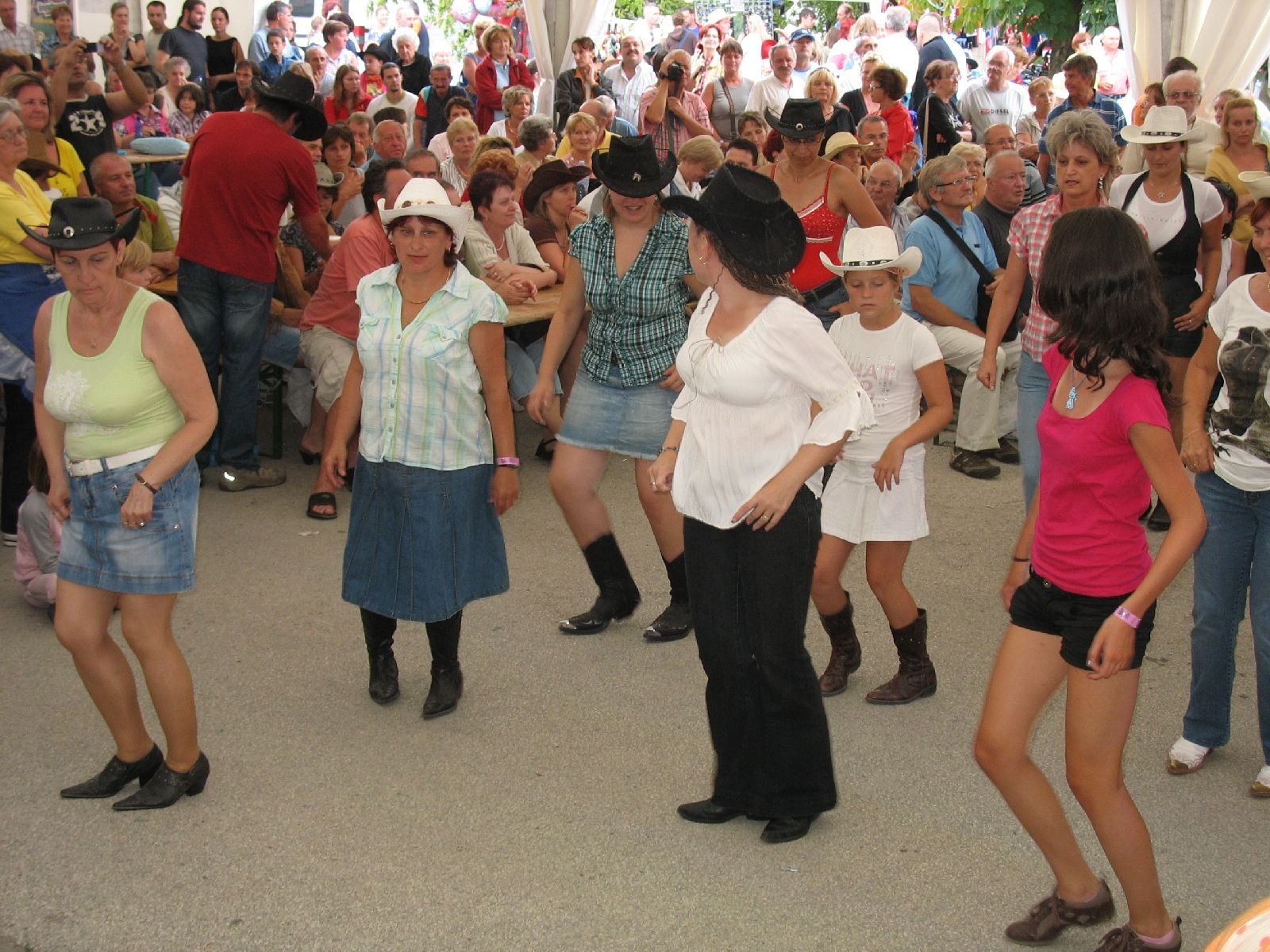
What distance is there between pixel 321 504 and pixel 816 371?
153 inches

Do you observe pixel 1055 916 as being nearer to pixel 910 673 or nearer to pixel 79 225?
pixel 910 673

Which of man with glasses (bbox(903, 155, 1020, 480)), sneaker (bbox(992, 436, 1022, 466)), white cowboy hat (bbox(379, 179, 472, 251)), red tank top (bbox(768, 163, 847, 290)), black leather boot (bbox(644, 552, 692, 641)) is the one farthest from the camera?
sneaker (bbox(992, 436, 1022, 466))

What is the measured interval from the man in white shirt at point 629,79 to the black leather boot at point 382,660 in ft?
33.2

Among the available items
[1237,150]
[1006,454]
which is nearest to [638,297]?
[1006,454]

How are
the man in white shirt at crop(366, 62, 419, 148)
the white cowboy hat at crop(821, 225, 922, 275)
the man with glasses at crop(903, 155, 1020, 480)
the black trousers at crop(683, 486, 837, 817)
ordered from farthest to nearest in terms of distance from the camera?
the man in white shirt at crop(366, 62, 419, 148), the man with glasses at crop(903, 155, 1020, 480), the white cowboy hat at crop(821, 225, 922, 275), the black trousers at crop(683, 486, 837, 817)

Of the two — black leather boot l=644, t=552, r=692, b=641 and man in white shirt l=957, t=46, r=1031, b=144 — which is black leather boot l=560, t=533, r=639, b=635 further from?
man in white shirt l=957, t=46, r=1031, b=144

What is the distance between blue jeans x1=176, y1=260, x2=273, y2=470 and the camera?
660 centimetres

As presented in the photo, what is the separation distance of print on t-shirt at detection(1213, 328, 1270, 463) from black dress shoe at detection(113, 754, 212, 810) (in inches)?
125

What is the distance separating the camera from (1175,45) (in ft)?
34.8

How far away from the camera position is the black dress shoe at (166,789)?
382 cm

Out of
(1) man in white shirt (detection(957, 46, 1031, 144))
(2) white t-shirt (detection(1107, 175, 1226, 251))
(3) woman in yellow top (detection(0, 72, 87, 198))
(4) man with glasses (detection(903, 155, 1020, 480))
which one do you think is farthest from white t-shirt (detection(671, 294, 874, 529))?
(1) man in white shirt (detection(957, 46, 1031, 144))

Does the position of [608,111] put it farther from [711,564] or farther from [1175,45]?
[711,564]

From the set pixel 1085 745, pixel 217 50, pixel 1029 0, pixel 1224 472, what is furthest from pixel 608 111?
pixel 1029 0

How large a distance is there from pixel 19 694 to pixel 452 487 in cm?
175
